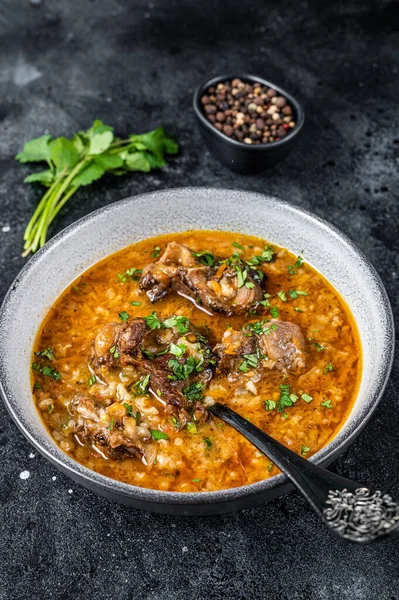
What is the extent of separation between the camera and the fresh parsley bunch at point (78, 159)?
21.7 ft

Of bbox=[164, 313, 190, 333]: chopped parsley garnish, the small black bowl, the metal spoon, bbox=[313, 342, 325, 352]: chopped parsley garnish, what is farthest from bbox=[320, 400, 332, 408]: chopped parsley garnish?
the small black bowl

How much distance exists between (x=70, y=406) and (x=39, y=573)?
1040 millimetres

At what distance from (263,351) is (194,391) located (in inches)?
21.3

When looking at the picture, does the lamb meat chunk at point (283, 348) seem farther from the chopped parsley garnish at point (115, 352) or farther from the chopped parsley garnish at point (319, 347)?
the chopped parsley garnish at point (115, 352)

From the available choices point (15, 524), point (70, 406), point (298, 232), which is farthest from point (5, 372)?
point (298, 232)

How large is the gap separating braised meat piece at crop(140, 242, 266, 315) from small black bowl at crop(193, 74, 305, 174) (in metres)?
1.41

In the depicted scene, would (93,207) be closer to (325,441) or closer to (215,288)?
(215,288)

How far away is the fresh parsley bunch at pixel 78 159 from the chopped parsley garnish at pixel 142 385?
197 cm

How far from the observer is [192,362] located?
16.4 feet

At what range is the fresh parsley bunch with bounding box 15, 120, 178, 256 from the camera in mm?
6602

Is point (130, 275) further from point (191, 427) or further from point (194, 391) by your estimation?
point (191, 427)

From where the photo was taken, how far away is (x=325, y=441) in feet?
15.7

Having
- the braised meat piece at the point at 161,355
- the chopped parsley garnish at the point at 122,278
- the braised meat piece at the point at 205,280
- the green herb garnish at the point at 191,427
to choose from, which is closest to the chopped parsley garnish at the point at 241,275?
the braised meat piece at the point at 205,280

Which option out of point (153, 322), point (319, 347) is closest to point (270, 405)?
point (319, 347)
